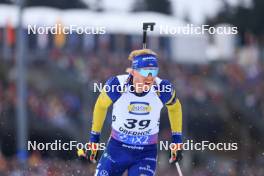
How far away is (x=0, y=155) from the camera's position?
42.9 feet

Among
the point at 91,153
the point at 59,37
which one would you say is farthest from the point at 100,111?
the point at 59,37

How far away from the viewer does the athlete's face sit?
29.6ft

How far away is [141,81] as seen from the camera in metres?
9.02

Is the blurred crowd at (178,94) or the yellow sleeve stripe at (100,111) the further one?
the blurred crowd at (178,94)

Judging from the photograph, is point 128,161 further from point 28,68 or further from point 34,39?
point 28,68

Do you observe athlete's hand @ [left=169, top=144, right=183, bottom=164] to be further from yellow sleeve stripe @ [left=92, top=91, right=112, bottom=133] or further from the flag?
the flag

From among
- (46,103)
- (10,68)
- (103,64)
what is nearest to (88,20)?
(103,64)

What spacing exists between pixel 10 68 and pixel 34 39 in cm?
391

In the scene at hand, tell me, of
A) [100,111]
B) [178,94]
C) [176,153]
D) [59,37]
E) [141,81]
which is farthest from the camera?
[59,37]

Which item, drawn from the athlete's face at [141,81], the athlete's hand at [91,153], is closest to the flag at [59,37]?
the athlete's hand at [91,153]

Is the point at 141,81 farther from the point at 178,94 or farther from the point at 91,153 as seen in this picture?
the point at 178,94

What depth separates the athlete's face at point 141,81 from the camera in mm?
9031

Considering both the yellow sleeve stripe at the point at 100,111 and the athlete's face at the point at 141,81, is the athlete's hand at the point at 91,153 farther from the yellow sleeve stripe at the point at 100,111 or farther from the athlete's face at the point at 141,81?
the athlete's face at the point at 141,81

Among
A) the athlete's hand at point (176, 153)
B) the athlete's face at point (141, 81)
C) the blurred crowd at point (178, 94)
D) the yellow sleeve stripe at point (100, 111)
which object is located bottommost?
the blurred crowd at point (178, 94)
